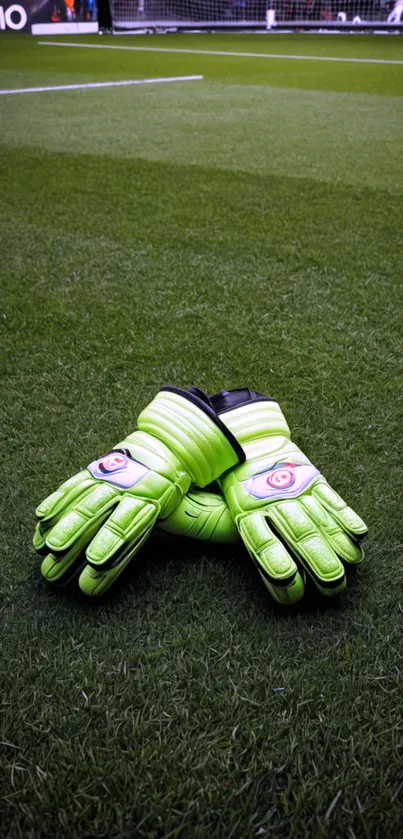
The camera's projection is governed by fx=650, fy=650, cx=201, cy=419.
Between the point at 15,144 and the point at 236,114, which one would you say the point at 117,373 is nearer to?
the point at 15,144

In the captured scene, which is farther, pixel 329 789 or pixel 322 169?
pixel 322 169

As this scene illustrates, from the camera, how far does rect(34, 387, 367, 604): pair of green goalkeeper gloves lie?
47.7 inches

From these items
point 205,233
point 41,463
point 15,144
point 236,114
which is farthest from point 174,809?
point 236,114

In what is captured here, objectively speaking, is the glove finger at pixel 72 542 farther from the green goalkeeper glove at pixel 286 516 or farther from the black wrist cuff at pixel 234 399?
the black wrist cuff at pixel 234 399

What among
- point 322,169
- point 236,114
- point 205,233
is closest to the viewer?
point 205,233

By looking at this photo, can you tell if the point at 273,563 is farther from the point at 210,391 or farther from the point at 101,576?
the point at 210,391

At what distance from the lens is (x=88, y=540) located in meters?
1.27

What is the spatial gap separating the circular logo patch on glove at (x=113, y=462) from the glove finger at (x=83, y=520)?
45 mm

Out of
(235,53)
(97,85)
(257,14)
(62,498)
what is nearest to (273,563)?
(62,498)

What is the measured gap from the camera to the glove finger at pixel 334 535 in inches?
49.4

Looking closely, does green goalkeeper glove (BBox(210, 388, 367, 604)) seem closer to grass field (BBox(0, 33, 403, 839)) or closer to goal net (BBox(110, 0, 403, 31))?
grass field (BBox(0, 33, 403, 839))

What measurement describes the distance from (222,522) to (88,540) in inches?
10.9

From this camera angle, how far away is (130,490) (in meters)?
1.29

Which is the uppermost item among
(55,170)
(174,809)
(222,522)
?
(55,170)
